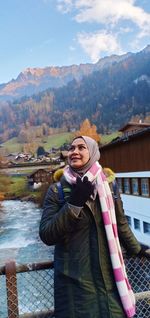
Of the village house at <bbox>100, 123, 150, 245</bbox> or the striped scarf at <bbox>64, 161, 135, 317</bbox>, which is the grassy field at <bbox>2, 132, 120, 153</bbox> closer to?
the village house at <bbox>100, 123, 150, 245</bbox>

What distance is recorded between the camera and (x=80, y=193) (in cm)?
263

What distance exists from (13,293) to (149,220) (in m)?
16.1

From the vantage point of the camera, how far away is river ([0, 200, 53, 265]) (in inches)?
926

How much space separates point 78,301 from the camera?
8.84 feet

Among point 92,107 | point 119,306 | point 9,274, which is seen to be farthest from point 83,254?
point 92,107

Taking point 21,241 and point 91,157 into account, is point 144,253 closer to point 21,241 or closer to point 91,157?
point 91,157

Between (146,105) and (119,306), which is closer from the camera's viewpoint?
(119,306)

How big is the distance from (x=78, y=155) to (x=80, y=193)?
0.32 m

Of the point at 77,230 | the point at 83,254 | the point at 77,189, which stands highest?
the point at 77,189

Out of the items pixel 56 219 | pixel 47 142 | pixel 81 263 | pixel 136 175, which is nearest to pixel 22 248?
pixel 136 175

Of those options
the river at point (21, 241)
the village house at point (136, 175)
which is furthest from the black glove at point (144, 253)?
the village house at point (136, 175)

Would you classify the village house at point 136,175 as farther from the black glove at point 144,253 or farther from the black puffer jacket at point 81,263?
the black puffer jacket at point 81,263

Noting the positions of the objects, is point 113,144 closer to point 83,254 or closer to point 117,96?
point 83,254

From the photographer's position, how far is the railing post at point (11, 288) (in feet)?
11.1
